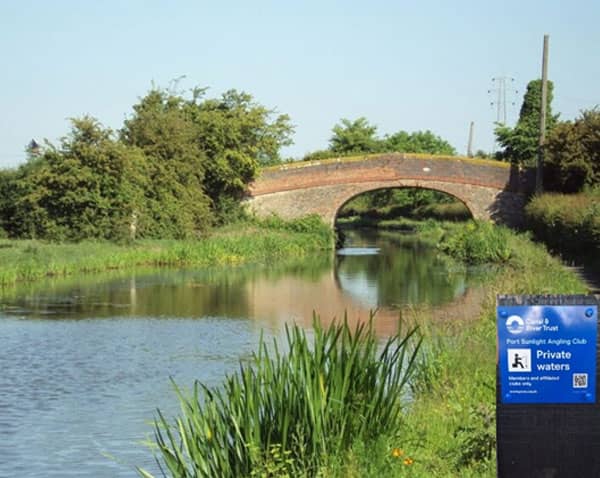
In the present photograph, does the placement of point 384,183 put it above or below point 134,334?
above

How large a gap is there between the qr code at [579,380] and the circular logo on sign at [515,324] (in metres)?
0.37

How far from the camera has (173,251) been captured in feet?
115

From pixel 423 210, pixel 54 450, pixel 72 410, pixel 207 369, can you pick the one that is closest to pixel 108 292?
pixel 207 369

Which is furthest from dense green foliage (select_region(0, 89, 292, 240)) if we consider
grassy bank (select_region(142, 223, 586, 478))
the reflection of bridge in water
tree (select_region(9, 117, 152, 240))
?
grassy bank (select_region(142, 223, 586, 478))

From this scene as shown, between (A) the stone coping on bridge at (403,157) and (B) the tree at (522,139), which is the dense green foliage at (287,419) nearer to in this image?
(A) the stone coping on bridge at (403,157)

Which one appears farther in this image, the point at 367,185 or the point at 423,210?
the point at 423,210

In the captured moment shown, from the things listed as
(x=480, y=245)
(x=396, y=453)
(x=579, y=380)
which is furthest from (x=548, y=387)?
(x=480, y=245)

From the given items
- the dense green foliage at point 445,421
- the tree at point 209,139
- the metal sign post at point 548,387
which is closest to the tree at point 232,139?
the tree at point 209,139

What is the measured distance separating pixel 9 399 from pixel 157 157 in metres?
27.5

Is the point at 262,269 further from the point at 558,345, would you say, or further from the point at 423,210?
the point at 423,210

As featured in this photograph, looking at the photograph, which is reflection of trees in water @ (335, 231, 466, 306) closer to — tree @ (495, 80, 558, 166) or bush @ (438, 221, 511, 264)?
bush @ (438, 221, 511, 264)

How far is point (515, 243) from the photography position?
106 feet

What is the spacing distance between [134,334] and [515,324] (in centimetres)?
1440

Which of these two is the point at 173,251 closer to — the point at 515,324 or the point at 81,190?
the point at 81,190
